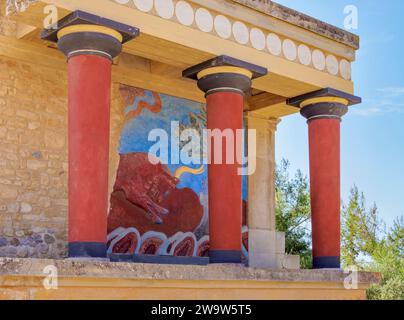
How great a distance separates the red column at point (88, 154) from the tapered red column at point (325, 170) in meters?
4.13

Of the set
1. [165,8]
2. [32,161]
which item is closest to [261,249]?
[32,161]

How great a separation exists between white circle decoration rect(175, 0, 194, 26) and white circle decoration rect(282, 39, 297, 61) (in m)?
1.88

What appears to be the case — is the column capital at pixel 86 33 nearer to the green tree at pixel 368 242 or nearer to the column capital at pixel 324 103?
the column capital at pixel 324 103

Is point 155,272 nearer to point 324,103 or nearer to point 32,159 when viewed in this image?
point 32,159

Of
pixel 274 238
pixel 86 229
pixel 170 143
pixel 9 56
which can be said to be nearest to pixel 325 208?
pixel 274 238

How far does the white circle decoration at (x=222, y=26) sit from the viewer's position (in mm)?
9078

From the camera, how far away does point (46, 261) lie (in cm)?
623

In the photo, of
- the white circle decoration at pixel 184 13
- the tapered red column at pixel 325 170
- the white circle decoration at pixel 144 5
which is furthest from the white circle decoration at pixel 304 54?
the white circle decoration at pixel 144 5

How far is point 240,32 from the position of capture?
30.8ft

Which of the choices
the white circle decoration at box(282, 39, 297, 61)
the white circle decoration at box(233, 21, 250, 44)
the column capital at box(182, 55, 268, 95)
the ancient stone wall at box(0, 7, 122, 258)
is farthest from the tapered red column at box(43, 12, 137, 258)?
the white circle decoration at box(282, 39, 297, 61)

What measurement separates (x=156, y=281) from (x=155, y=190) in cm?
308

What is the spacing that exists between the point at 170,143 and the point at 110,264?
3994 millimetres

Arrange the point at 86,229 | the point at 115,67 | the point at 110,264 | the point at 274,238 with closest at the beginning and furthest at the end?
the point at 110,264 < the point at 86,229 < the point at 115,67 < the point at 274,238

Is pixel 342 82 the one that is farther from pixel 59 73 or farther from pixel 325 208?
pixel 59 73
